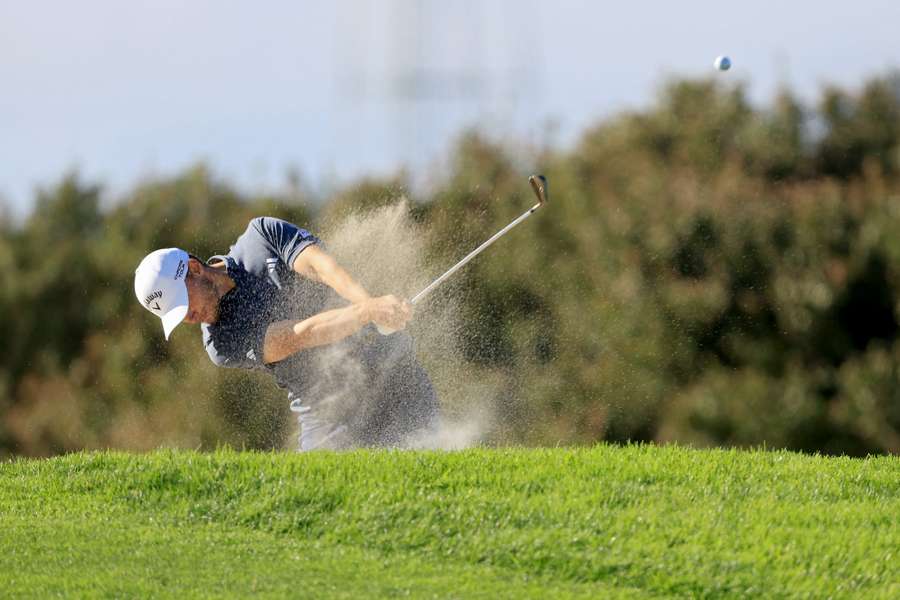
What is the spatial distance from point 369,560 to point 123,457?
97.4 inches

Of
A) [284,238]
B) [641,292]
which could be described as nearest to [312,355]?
[284,238]

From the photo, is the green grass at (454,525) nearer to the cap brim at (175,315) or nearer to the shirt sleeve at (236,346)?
the shirt sleeve at (236,346)

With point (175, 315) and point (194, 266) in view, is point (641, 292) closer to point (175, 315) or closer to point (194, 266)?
Result: point (194, 266)

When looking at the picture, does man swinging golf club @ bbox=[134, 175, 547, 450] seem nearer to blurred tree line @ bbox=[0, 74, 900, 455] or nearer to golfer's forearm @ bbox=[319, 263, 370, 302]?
golfer's forearm @ bbox=[319, 263, 370, 302]

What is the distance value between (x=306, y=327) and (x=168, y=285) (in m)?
0.79

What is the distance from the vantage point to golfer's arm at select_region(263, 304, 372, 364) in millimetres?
7500

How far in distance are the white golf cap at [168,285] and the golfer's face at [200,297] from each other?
65mm

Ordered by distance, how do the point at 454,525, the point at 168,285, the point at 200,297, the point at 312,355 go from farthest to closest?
the point at 312,355 → the point at 200,297 → the point at 168,285 → the point at 454,525

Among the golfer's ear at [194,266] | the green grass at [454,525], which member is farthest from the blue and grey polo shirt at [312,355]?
the green grass at [454,525]

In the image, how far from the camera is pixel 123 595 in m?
5.66

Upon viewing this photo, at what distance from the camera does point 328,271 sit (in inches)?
302

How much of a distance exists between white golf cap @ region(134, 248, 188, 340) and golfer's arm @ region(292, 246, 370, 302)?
61 cm

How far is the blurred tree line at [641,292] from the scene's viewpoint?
1247cm

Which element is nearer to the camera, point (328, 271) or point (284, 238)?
point (328, 271)
